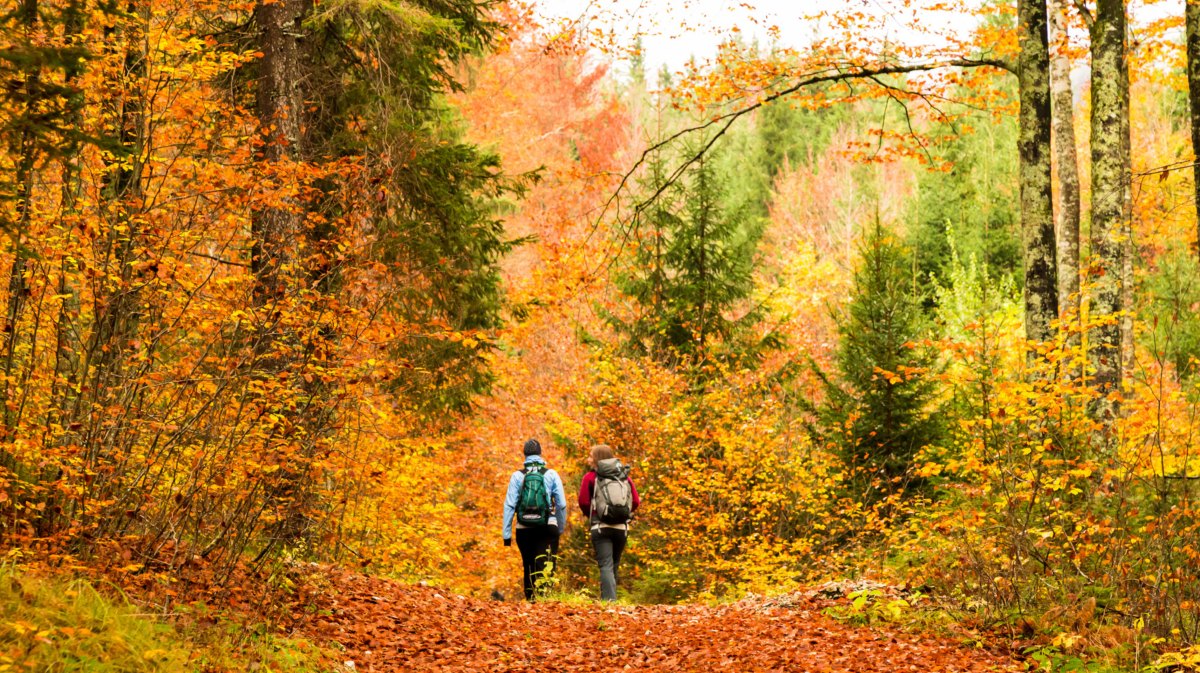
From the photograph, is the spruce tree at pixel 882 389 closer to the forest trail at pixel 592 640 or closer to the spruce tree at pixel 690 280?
the spruce tree at pixel 690 280

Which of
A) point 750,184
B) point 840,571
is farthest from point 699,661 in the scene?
point 750,184

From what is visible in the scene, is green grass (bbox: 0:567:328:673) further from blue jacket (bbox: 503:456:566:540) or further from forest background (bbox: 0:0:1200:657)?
blue jacket (bbox: 503:456:566:540)

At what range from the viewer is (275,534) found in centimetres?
636

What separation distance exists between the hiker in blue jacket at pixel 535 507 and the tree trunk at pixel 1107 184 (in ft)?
17.4

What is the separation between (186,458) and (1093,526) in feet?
20.1

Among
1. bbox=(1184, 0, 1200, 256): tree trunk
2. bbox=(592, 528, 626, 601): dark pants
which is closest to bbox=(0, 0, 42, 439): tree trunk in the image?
bbox=(592, 528, 626, 601): dark pants

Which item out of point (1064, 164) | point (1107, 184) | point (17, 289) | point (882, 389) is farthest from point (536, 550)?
point (1064, 164)

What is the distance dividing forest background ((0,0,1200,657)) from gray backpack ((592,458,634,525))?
2.23 m

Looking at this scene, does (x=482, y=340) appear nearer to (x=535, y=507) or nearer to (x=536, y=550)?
(x=535, y=507)

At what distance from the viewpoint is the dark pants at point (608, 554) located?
10.8 meters

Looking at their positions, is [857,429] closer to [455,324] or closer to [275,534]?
[455,324]

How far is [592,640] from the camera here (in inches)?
327

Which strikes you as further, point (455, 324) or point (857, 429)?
point (857, 429)

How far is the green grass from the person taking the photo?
4305 millimetres
